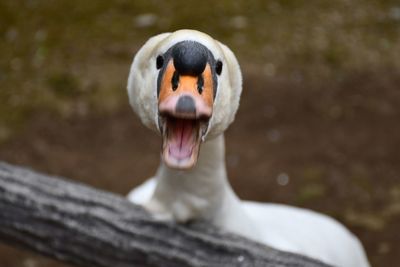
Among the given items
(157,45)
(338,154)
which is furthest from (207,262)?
(338,154)

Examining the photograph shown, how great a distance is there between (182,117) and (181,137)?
0.06 m

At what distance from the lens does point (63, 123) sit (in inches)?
183

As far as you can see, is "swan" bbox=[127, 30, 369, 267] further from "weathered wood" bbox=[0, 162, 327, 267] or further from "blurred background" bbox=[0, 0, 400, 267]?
"blurred background" bbox=[0, 0, 400, 267]

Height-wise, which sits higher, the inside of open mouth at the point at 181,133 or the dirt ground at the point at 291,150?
the inside of open mouth at the point at 181,133

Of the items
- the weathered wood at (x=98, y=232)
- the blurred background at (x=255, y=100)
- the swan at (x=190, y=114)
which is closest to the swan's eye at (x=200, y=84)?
the swan at (x=190, y=114)

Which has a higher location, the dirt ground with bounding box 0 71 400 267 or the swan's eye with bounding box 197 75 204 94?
the swan's eye with bounding box 197 75 204 94

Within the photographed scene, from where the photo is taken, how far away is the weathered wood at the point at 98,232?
2.07 m

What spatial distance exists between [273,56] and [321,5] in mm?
646

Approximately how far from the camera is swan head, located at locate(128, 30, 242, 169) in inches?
58.3

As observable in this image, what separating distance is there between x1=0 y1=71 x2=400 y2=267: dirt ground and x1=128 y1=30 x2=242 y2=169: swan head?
2293 mm

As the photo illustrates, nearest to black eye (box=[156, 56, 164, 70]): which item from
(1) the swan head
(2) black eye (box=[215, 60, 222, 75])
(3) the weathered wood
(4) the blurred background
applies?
(1) the swan head

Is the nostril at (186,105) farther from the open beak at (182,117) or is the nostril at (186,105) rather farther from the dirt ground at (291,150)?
the dirt ground at (291,150)

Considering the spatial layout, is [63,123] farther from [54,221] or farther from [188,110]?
[188,110]

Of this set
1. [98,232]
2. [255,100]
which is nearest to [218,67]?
[98,232]
